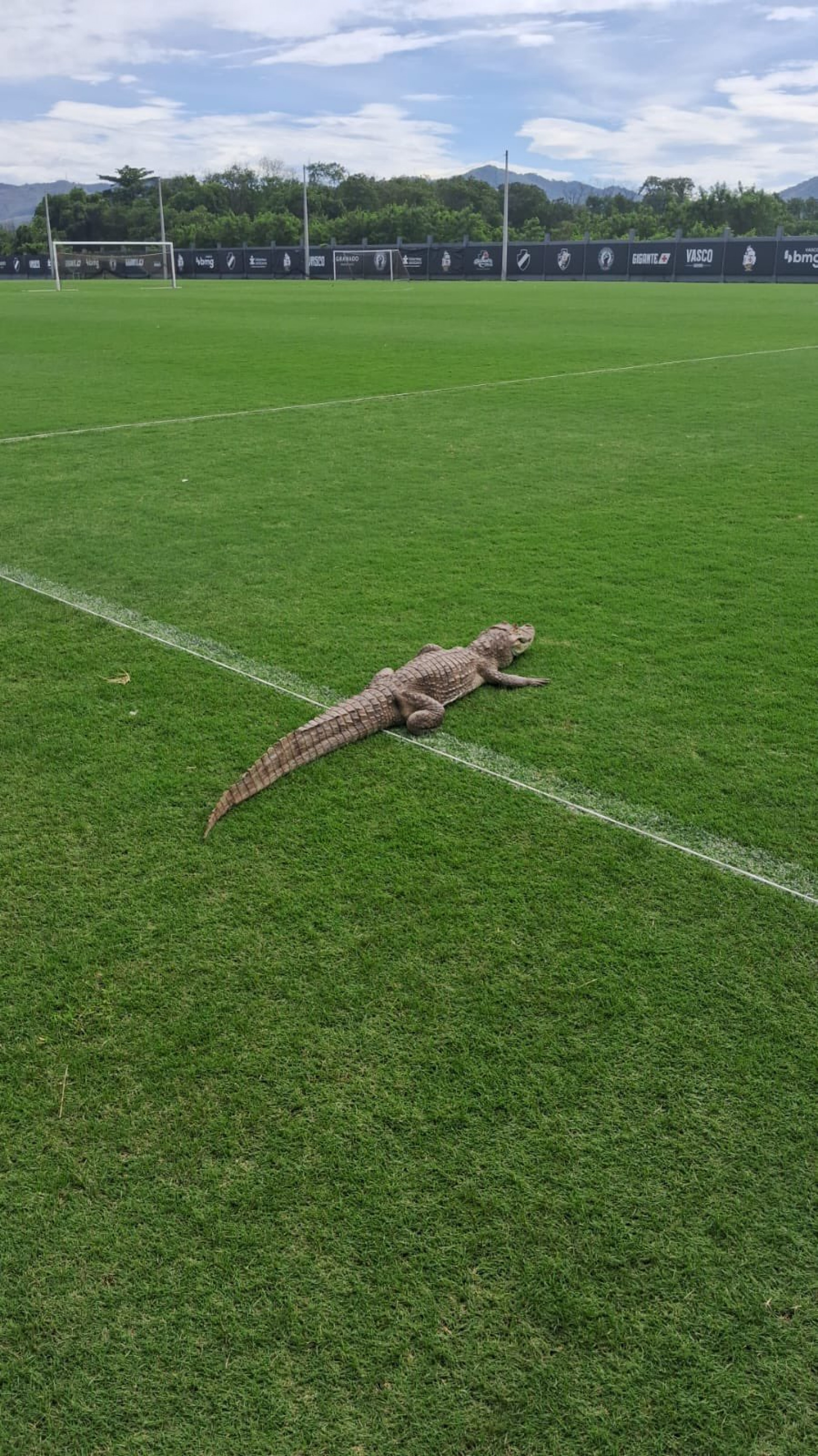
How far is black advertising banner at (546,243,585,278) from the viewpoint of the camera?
5203 cm

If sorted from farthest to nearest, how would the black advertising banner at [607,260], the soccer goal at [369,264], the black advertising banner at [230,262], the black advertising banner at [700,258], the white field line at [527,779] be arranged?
the black advertising banner at [230,262] → the soccer goal at [369,264] → the black advertising banner at [607,260] → the black advertising banner at [700,258] → the white field line at [527,779]

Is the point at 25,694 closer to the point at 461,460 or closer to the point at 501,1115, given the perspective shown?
the point at 501,1115

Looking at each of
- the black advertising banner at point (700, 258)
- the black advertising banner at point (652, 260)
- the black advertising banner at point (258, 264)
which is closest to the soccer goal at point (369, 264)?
the black advertising banner at point (258, 264)

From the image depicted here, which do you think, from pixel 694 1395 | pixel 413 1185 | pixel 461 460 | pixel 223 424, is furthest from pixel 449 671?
pixel 223 424

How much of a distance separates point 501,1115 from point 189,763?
2013 millimetres

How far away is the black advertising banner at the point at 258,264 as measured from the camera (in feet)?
205

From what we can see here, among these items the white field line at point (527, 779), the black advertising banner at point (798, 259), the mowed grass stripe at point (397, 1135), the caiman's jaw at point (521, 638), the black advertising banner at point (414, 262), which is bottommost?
the mowed grass stripe at point (397, 1135)

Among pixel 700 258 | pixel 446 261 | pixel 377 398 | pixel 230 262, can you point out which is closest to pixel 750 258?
pixel 700 258

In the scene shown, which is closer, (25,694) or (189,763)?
(189,763)

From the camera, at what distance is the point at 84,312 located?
28234 mm

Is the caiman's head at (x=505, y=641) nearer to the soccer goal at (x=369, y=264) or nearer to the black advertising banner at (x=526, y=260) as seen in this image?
the black advertising banner at (x=526, y=260)

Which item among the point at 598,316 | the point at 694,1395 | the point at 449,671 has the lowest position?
the point at 694,1395

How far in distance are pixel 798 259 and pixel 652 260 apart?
22.7 feet

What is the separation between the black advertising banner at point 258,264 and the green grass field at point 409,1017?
6167 cm
